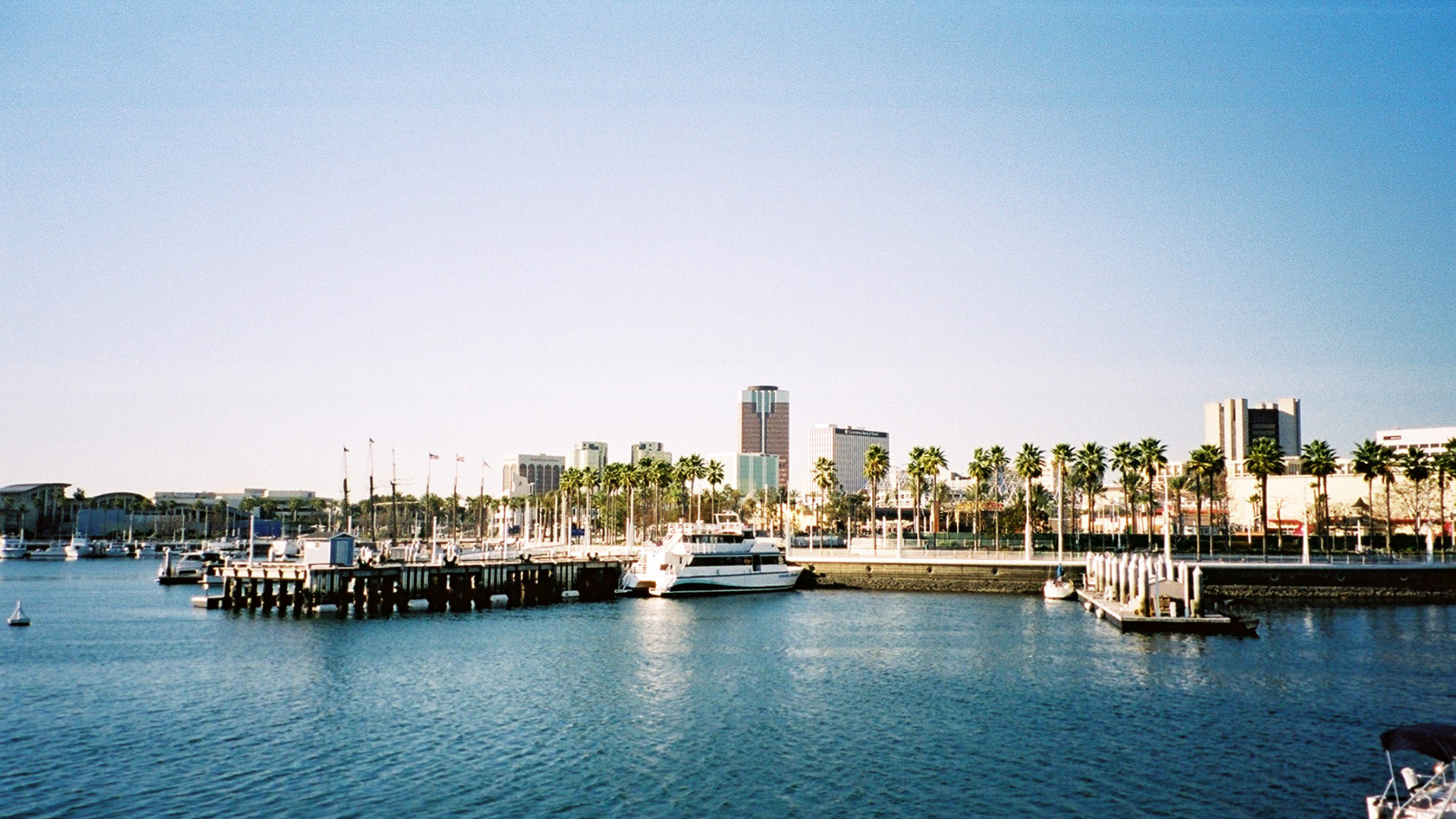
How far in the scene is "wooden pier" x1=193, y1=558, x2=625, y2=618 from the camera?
286ft

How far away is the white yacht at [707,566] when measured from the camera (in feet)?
370

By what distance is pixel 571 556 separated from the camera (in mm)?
130125

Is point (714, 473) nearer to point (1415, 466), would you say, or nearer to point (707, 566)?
point (707, 566)

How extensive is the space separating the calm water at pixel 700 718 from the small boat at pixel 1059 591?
88.6 ft

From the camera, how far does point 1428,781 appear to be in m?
28.2

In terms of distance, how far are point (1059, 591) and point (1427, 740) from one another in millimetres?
80638

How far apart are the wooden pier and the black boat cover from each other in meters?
74.2

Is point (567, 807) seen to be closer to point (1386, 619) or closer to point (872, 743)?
point (872, 743)

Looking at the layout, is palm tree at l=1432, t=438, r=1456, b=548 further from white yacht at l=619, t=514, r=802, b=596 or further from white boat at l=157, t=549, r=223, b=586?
white boat at l=157, t=549, r=223, b=586

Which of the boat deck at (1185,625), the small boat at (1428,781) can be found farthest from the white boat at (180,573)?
the small boat at (1428,781)

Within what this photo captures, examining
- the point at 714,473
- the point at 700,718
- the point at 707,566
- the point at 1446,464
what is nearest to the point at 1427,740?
the point at 700,718

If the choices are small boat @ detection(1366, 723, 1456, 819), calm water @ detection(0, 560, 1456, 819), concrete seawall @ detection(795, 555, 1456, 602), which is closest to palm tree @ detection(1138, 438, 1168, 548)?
concrete seawall @ detection(795, 555, 1456, 602)

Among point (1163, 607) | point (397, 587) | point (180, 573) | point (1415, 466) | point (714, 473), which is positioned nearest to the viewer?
point (1163, 607)


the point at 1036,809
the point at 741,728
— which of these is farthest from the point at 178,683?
the point at 1036,809
